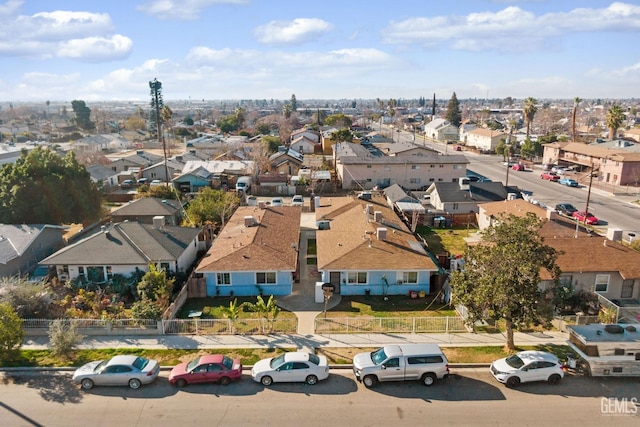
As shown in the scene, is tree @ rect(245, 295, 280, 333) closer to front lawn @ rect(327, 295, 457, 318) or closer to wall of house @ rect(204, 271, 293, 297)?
front lawn @ rect(327, 295, 457, 318)

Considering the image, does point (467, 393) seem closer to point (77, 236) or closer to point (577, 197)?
point (77, 236)

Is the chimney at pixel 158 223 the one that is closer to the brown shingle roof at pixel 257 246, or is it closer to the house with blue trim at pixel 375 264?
the brown shingle roof at pixel 257 246

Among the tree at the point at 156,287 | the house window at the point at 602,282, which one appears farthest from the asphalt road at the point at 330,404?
the house window at the point at 602,282

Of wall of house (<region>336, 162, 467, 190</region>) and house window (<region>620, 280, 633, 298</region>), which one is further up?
wall of house (<region>336, 162, 467, 190</region>)

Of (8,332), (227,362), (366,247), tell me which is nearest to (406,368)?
(227,362)

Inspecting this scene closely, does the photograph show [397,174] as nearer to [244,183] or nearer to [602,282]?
[244,183]

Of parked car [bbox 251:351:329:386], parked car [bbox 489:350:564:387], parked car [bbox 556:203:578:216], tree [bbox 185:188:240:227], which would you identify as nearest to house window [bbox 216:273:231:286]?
parked car [bbox 251:351:329:386]

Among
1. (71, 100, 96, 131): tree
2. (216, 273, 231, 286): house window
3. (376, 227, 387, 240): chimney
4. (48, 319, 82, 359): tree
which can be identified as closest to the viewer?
(48, 319, 82, 359): tree
